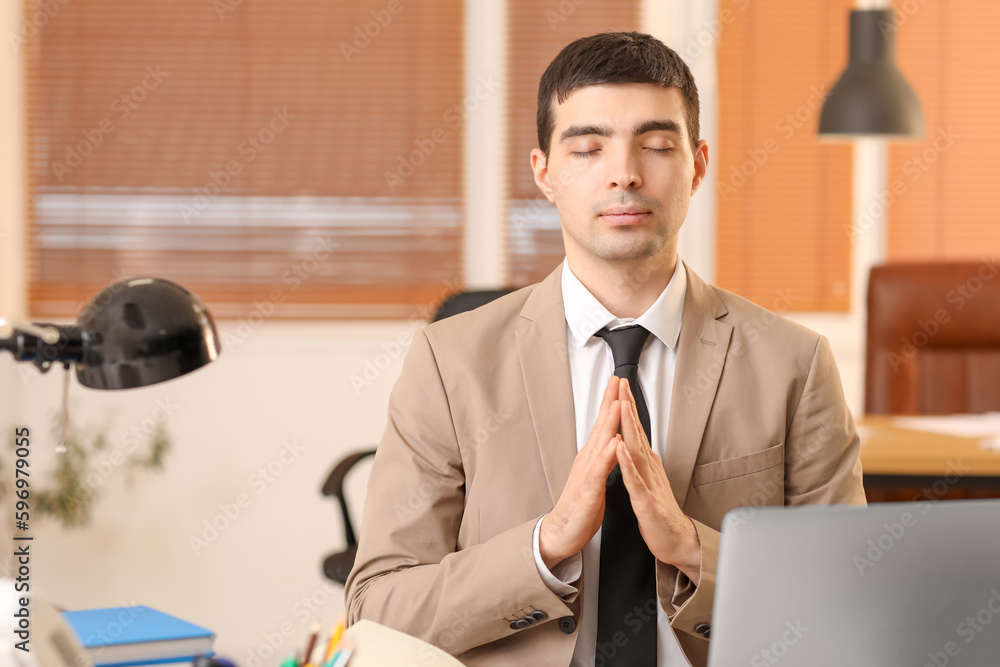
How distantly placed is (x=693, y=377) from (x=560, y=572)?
0.34 meters

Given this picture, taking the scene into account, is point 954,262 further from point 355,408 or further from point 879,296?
point 355,408

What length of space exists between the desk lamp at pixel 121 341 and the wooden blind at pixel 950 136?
3.44m

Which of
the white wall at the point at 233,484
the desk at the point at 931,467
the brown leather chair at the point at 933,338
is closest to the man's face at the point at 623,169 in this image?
the desk at the point at 931,467

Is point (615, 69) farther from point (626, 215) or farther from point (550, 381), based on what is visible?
point (550, 381)

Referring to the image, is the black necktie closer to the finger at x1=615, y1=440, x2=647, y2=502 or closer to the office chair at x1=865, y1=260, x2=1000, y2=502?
the finger at x1=615, y1=440, x2=647, y2=502

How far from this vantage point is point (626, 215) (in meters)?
1.39

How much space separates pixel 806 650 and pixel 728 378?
0.61 metres

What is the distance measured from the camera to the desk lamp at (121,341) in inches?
36.7

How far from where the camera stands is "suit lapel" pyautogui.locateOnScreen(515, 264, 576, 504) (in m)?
1.41

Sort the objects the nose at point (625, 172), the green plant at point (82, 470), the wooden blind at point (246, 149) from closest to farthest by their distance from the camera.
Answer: the nose at point (625, 172), the green plant at point (82, 470), the wooden blind at point (246, 149)

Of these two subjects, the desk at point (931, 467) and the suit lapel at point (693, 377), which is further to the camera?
the desk at point (931, 467)

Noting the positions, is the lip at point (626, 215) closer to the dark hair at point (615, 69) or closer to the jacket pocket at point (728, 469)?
the dark hair at point (615, 69)

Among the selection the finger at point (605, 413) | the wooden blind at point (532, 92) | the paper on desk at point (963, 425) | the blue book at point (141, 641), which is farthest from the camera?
the wooden blind at point (532, 92)

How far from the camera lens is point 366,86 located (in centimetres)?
355
